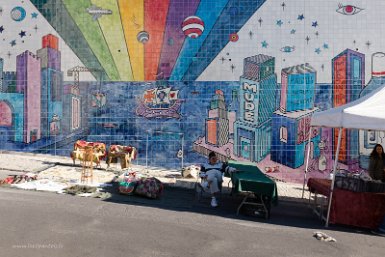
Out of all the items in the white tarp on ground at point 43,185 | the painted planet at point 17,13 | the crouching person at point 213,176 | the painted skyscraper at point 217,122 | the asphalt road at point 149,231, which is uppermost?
the painted planet at point 17,13

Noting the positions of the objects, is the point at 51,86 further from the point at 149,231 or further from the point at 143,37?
the point at 149,231

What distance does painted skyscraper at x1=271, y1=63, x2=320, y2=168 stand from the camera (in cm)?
1246

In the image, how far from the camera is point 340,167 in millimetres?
12594

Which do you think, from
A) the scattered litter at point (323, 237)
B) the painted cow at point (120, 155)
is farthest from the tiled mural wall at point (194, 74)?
the scattered litter at point (323, 237)

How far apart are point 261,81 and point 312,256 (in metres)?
7.85

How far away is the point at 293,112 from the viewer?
12.5 metres

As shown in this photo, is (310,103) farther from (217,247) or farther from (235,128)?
(217,247)

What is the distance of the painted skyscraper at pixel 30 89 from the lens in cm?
1259

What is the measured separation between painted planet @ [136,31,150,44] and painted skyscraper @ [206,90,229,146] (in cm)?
276

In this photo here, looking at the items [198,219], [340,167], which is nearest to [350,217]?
[198,219]

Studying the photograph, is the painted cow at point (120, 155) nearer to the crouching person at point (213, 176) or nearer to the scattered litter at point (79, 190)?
the scattered litter at point (79, 190)

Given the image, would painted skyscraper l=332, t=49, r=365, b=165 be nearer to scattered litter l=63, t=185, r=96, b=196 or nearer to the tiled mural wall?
the tiled mural wall

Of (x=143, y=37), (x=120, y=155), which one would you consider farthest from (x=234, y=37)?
(x=120, y=155)

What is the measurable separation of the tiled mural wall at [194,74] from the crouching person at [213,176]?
3.96 meters
